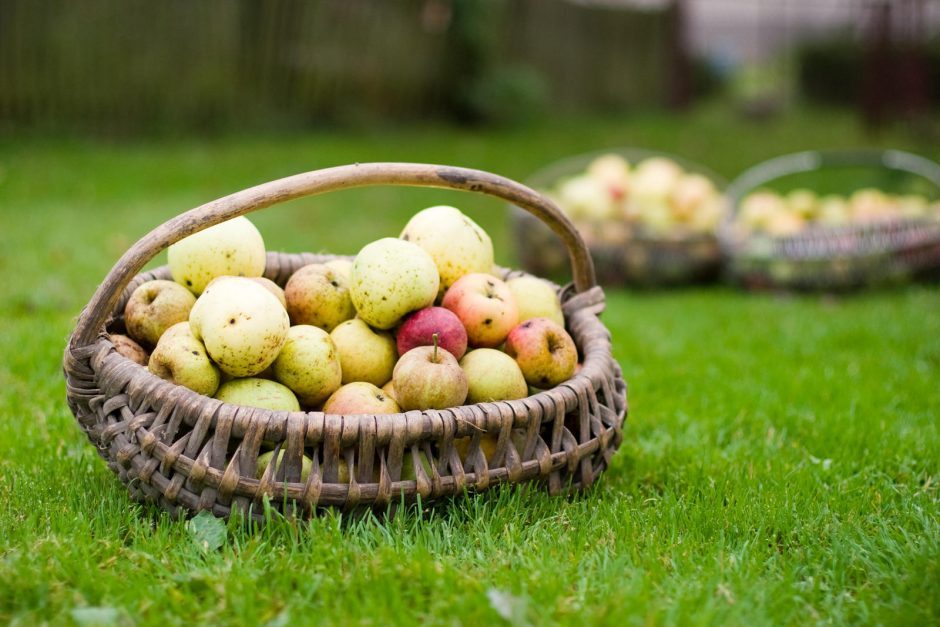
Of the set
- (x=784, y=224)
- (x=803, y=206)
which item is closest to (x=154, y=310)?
(x=784, y=224)

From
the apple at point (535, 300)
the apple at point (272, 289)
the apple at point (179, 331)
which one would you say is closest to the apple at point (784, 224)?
the apple at point (535, 300)

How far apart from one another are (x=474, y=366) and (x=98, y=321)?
0.99 m

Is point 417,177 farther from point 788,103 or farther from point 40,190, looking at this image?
point 788,103

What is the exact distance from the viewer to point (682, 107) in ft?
47.9

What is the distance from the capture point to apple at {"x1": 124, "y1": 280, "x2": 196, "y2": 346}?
7.83 ft

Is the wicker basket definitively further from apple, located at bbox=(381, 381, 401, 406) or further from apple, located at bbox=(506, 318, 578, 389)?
apple, located at bbox=(381, 381, 401, 406)

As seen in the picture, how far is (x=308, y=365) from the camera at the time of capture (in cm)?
228

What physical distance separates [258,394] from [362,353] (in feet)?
1.14

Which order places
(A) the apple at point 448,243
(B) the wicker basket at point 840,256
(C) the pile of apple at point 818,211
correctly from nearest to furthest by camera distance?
(A) the apple at point 448,243
(B) the wicker basket at point 840,256
(C) the pile of apple at point 818,211

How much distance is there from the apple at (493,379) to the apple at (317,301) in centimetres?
45

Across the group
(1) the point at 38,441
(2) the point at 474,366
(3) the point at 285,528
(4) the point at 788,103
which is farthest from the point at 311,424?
(4) the point at 788,103

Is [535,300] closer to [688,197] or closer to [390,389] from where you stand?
[390,389]

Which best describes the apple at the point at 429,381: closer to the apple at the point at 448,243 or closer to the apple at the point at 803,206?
the apple at the point at 448,243

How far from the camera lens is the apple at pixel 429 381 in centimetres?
218
